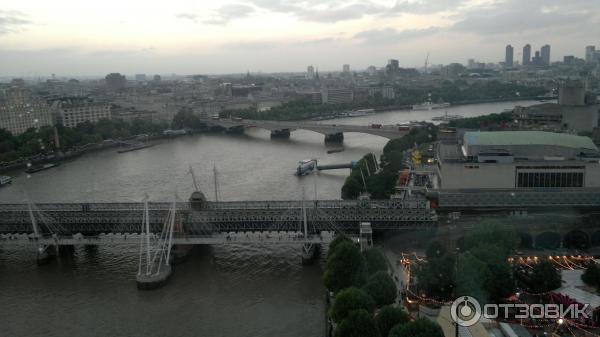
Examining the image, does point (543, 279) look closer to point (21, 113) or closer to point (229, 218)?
point (229, 218)

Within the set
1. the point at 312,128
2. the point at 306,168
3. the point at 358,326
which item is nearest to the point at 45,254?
the point at 358,326

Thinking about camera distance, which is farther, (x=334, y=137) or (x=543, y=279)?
(x=334, y=137)

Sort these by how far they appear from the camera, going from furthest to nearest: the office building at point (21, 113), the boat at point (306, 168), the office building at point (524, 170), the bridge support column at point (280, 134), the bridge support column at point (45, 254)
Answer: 1. the bridge support column at point (280, 134)
2. the office building at point (21, 113)
3. the boat at point (306, 168)
4. the office building at point (524, 170)
5. the bridge support column at point (45, 254)

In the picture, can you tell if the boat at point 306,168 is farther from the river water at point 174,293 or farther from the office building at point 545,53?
the office building at point 545,53

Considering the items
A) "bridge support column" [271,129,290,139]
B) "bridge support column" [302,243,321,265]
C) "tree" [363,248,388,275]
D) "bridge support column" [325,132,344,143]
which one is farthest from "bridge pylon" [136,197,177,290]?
"bridge support column" [271,129,290,139]

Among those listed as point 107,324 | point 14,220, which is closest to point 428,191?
point 107,324

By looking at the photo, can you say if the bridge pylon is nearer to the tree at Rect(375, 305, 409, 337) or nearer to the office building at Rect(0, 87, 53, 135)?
the tree at Rect(375, 305, 409, 337)

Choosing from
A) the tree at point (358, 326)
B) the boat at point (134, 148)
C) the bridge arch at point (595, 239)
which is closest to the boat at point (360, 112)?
the boat at point (134, 148)
